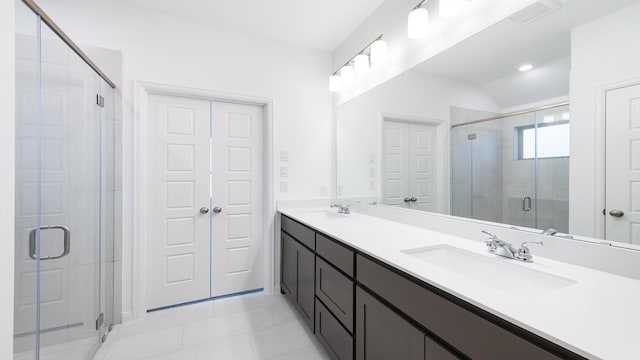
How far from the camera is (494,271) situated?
1.08 meters

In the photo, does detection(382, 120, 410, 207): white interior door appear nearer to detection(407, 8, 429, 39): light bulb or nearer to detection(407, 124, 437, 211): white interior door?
detection(407, 124, 437, 211): white interior door

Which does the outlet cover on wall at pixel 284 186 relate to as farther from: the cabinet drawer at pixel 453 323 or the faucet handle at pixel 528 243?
the faucet handle at pixel 528 243

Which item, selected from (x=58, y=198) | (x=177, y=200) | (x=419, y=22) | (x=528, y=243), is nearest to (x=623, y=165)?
(x=528, y=243)

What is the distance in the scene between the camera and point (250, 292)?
264cm

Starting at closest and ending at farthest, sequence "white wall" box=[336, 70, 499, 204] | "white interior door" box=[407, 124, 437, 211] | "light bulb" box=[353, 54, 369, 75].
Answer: "white wall" box=[336, 70, 499, 204], "white interior door" box=[407, 124, 437, 211], "light bulb" box=[353, 54, 369, 75]

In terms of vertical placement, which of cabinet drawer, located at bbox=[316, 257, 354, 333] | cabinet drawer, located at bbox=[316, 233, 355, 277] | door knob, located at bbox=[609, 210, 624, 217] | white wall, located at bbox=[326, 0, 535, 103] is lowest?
cabinet drawer, located at bbox=[316, 257, 354, 333]

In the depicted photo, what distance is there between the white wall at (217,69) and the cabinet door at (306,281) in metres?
0.83

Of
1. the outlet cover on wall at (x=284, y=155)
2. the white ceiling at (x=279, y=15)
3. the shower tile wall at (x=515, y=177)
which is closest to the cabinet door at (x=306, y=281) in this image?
the outlet cover on wall at (x=284, y=155)

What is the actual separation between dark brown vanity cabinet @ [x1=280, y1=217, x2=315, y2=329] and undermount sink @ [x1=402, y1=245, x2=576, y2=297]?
2.78 ft

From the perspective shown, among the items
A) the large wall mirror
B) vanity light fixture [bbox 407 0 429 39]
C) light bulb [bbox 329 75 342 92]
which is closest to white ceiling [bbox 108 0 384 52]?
light bulb [bbox 329 75 342 92]

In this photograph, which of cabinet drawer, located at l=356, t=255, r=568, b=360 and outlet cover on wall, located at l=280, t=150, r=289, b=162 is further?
outlet cover on wall, located at l=280, t=150, r=289, b=162

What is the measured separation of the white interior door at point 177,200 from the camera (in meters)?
2.30

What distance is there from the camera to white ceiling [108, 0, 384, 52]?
6.84ft

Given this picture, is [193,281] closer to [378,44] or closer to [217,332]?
[217,332]
